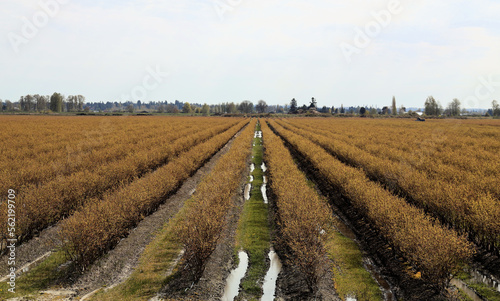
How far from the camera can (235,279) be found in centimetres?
741

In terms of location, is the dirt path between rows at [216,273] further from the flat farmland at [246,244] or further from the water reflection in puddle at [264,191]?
the water reflection in puddle at [264,191]

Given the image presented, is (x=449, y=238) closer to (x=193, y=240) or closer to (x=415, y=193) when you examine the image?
(x=415, y=193)

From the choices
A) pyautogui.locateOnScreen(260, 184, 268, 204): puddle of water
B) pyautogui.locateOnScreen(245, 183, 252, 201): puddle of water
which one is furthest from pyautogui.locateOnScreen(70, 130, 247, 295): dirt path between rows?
pyautogui.locateOnScreen(260, 184, 268, 204): puddle of water

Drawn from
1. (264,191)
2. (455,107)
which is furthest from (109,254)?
(455,107)

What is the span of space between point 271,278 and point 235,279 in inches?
38.2

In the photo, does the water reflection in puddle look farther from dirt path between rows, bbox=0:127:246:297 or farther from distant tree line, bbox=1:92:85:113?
distant tree line, bbox=1:92:85:113

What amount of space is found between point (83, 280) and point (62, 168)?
10057 mm

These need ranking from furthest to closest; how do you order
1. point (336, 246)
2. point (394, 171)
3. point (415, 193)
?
point (394, 171)
point (415, 193)
point (336, 246)

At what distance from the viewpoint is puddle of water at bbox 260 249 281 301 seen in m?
6.75

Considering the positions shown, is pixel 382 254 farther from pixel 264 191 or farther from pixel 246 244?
pixel 264 191

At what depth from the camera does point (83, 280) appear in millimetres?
6859

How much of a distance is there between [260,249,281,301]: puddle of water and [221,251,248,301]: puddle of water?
2.22 feet

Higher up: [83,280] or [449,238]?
[449,238]

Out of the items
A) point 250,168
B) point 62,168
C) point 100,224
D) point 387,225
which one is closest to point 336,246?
point 387,225
